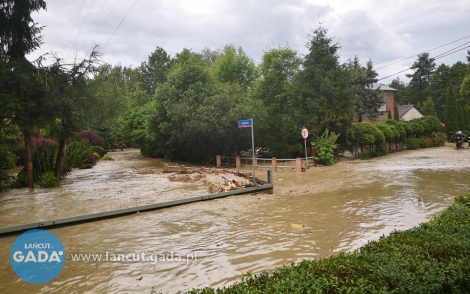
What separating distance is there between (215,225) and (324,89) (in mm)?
17408

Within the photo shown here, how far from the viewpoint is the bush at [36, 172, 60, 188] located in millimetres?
15477

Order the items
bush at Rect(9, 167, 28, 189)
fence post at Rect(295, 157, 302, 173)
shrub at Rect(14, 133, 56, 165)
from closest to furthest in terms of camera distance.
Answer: bush at Rect(9, 167, 28, 189) → fence post at Rect(295, 157, 302, 173) → shrub at Rect(14, 133, 56, 165)

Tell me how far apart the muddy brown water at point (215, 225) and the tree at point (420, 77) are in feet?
193

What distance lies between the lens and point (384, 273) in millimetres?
3234

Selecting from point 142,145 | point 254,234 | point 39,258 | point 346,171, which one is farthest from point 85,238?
point 142,145

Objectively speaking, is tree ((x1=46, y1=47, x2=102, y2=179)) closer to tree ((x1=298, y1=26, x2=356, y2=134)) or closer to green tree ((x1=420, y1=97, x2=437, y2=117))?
tree ((x1=298, y1=26, x2=356, y2=134))

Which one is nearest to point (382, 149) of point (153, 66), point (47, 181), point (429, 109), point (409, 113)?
point (47, 181)

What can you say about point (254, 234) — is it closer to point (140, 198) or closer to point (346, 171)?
point (140, 198)

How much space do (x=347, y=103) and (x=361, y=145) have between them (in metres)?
3.65

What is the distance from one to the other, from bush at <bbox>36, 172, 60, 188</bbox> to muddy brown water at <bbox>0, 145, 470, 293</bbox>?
0.79m

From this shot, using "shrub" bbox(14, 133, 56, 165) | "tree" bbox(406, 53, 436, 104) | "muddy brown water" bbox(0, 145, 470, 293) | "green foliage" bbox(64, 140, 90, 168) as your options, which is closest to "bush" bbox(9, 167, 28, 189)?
"muddy brown water" bbox(0, 145, 470, 293)

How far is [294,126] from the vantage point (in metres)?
23.3

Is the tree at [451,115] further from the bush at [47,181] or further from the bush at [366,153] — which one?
the bush at [47,181]

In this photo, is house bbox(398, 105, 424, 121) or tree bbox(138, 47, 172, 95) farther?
tree bbox(138, 47, 172, 95)
